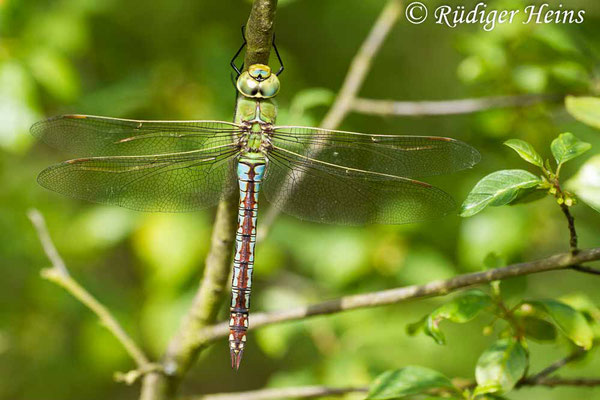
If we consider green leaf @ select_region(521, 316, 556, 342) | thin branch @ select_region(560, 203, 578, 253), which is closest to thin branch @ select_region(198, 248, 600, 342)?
thin branch @ select_region(560, 203, 578, 253)

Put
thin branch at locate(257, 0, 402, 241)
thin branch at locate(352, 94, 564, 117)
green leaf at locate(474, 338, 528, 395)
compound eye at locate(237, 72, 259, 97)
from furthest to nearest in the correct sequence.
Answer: thin branch at locate(352, 94, 564, 117) → thin branch at locate(257, 0, 402, 241) → compound eye at locate(237, 72, 259, 97) → green leaf at locate(474, 338, 528, 395)

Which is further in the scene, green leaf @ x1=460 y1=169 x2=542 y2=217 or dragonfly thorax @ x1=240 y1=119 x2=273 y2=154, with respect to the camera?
dragonfly thorax @ x1=240 y1=119 x2=273 y2=154

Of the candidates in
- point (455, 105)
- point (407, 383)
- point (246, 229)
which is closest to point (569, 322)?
point (407, 383)

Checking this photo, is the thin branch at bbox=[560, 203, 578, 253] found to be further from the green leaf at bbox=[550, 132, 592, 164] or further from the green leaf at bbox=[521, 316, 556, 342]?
the green leaf at bbox=[521, 316, 556, 342]

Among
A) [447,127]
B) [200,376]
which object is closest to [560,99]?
[447,127]

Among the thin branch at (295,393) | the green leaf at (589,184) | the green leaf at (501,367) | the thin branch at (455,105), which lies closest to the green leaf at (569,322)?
the green leaf at (501,367)

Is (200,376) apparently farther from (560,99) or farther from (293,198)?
(560,99)
